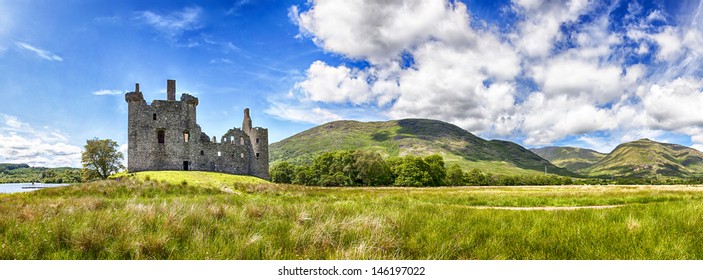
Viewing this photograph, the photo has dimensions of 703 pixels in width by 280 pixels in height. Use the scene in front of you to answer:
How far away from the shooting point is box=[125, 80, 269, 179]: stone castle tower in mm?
44656

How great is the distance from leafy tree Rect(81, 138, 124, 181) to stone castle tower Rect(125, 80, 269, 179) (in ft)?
9.85

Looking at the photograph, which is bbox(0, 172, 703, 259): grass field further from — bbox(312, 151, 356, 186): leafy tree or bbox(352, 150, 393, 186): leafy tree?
bbox(312, 151, 356, 186): leafy tree

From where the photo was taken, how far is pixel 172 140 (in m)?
46.2

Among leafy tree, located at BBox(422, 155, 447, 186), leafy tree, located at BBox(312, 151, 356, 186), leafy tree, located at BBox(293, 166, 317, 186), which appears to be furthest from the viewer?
leafy tree, located at BBox(293, 166, 317, 186)

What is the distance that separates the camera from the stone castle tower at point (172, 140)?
4466 centimetres

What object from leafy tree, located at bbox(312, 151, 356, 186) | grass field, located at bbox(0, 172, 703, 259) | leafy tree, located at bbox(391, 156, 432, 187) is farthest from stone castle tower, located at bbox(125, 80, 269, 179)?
grass field, located at bbox(0, 172, 703, 259)

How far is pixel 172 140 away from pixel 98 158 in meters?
8.24

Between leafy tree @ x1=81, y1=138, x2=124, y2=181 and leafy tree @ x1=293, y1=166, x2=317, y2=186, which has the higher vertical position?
leafy tree @ x1=81, y1=138, x2=124, y2=181

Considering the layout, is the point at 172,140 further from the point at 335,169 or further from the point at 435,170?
the point at 435,170

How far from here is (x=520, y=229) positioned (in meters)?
5.98

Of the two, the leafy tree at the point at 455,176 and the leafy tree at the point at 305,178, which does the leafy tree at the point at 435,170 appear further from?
the leafy tree at the point at 305,178

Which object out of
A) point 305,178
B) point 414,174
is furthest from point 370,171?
point 305,178

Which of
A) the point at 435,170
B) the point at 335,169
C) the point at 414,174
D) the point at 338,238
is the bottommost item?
the point at 414,174
